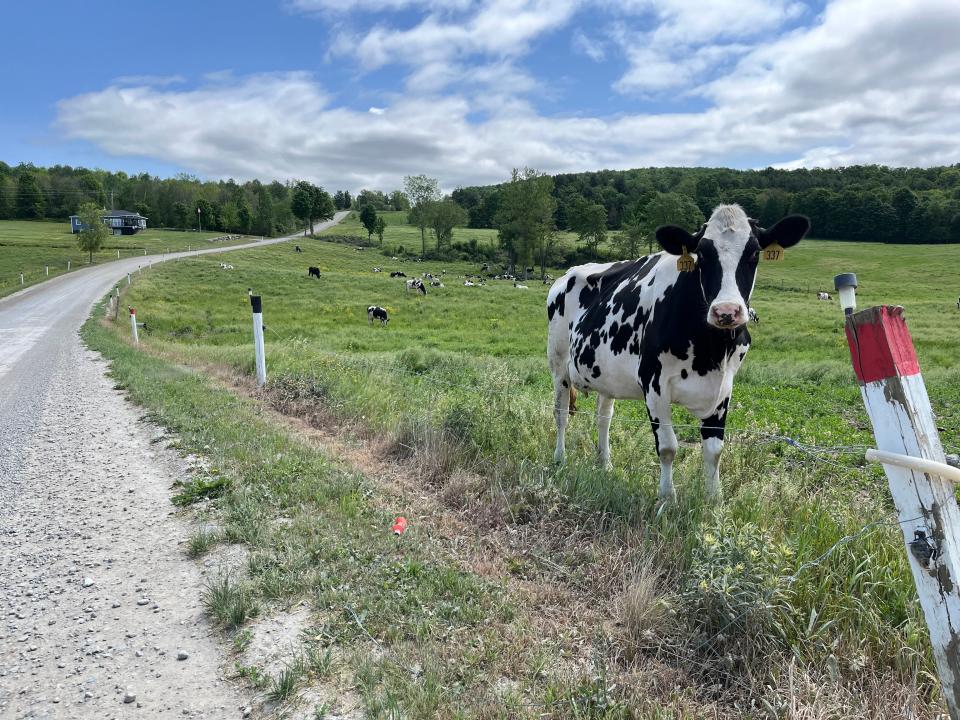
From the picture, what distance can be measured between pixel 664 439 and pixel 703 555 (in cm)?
144

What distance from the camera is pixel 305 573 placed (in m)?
3.54

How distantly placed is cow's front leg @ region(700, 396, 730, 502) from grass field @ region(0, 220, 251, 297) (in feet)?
137

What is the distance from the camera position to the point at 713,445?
4484 millimetres

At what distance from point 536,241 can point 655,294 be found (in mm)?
66838

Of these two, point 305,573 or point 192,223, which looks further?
point 192,223

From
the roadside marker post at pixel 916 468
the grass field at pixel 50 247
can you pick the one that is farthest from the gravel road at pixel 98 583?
the grass field at pixel 50 247

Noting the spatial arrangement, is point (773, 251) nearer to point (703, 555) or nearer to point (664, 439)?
point (664, 439)

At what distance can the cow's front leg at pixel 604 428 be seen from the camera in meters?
5.73

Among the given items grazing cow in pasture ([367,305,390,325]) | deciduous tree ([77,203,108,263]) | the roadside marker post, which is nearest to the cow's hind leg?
the roadside marker post

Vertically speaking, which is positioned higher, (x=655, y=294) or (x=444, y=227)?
(x=444, y=227)

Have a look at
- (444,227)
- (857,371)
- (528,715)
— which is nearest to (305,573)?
(528,715)

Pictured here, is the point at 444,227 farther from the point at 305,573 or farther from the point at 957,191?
the point at 305,573

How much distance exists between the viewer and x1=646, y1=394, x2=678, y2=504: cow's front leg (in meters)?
4.57

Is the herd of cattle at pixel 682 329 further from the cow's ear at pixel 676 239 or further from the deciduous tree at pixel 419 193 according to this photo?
the deciduous tree at pixel 419 193
